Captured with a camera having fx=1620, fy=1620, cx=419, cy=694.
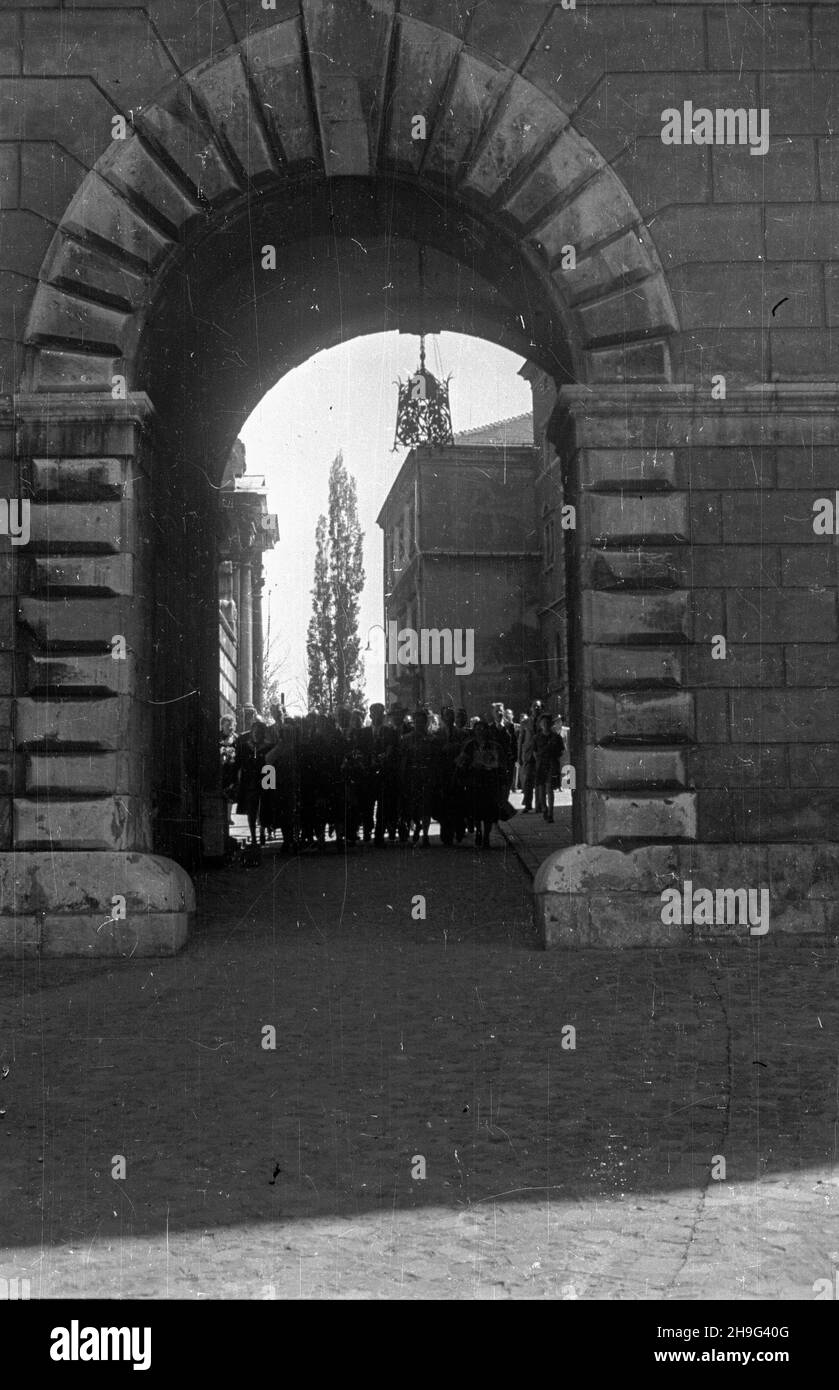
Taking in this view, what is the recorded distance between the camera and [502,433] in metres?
65.1

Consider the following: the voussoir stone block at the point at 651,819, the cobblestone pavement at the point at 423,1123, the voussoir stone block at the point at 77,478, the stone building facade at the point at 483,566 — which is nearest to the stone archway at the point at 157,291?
the voussoir stone block at the point at 77,478

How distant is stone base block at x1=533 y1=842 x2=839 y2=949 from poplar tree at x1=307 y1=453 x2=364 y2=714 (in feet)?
188

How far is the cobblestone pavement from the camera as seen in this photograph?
452 cm

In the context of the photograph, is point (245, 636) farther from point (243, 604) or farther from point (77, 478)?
point (77, 478)

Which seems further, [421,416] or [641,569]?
[421,416]

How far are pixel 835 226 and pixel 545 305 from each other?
80.9 inches

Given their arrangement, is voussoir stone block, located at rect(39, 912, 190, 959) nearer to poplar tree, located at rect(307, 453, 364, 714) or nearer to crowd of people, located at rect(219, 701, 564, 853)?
crowd of people, located at rect(219, 701, 564, 853)

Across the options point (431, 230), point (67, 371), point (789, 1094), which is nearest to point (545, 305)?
point (431, 230)

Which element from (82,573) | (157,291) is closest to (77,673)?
(82,573)

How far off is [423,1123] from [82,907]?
15.6 feet

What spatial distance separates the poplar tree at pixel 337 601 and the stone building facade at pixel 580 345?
5690 cm

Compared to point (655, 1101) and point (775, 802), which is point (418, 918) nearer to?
point (775, 802)

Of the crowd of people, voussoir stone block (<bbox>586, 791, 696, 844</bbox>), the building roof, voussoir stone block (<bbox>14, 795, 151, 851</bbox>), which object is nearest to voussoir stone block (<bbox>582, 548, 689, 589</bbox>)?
voussoir stone block (<bbox>586, 791, 696, 844</bbox>)

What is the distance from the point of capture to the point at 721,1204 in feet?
16.6
